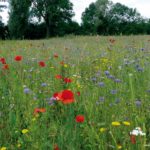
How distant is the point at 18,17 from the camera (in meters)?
45.2

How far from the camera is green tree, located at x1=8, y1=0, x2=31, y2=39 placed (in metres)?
44.3

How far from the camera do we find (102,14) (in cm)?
5928

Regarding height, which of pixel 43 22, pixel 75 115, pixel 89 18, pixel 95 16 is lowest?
pixel 75 115

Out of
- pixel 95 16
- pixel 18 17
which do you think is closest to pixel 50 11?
pixel 18 17

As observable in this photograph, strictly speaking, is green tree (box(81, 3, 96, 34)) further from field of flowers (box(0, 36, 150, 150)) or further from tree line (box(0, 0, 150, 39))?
field of flowers (box(0, 36, 150, 150))

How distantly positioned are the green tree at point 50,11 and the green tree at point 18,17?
3.89ft

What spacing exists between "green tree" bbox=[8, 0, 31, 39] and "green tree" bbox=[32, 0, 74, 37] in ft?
3.89

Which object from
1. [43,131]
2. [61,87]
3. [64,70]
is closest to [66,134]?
[43,131]

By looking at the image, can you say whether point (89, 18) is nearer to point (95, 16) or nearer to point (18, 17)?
point (95, 16)

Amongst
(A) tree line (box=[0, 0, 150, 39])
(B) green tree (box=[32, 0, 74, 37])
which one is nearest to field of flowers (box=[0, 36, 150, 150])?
(A) tree line (box=[0, 0, 150, 39])

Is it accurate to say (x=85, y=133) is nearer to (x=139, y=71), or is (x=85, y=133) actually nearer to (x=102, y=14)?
(x=139, y=71)

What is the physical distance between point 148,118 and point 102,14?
57.9 metres

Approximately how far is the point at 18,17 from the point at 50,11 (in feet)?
13.8

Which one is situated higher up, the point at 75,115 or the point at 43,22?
the point at 43,22
